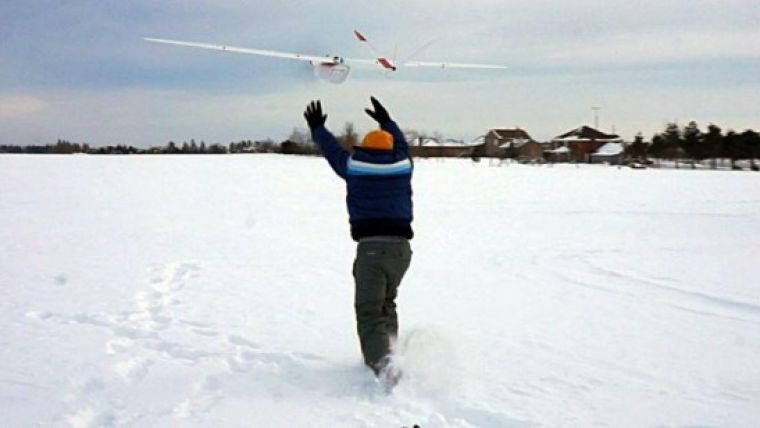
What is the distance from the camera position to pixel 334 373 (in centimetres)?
525

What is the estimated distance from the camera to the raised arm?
17.0 feet

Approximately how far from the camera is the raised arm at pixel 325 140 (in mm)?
5168

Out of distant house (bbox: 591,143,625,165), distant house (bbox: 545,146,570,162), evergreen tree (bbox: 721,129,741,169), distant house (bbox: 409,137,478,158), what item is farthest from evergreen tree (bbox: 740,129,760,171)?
distant house (bbox: 409,137,478,158)

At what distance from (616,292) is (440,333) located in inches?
143

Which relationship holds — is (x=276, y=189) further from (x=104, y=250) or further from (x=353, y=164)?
(x=353, y=164)

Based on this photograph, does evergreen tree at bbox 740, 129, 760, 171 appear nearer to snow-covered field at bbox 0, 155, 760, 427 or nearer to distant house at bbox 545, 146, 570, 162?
distant house at bbox 545, 146, 570, 162

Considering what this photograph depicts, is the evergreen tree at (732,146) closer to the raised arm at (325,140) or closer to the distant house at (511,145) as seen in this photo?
the distant house at (511,145)

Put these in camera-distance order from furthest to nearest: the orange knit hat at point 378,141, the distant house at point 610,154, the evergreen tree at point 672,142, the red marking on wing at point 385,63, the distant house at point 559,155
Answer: the distant house at point 559,155
the distant house at point 610,154
the evergreen tree at point 672,142
the red marking on wing at point 385,63
the orange knit hat at point 378,141

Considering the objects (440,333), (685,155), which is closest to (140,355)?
(440,333)

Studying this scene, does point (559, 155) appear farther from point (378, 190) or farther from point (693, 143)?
point (378, 190)

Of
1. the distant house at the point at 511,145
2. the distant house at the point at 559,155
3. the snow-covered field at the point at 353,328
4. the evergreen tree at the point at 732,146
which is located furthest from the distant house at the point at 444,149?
the snow-covered field at the point at 353,328

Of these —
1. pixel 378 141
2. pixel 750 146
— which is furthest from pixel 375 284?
pixel 750 146

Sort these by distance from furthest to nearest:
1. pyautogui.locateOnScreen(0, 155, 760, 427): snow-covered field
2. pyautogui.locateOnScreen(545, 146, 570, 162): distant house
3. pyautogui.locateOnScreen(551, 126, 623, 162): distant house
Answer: pyautogui.locateOnScreen(551, 126, 623, 162): distant house, pyautogui.locateOnScreen(545, 146, 570, 162): distant house, pyautogui.locateOnScreen(0, 155, 760, 427): snow-covered field

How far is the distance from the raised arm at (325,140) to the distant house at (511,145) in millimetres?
107909
